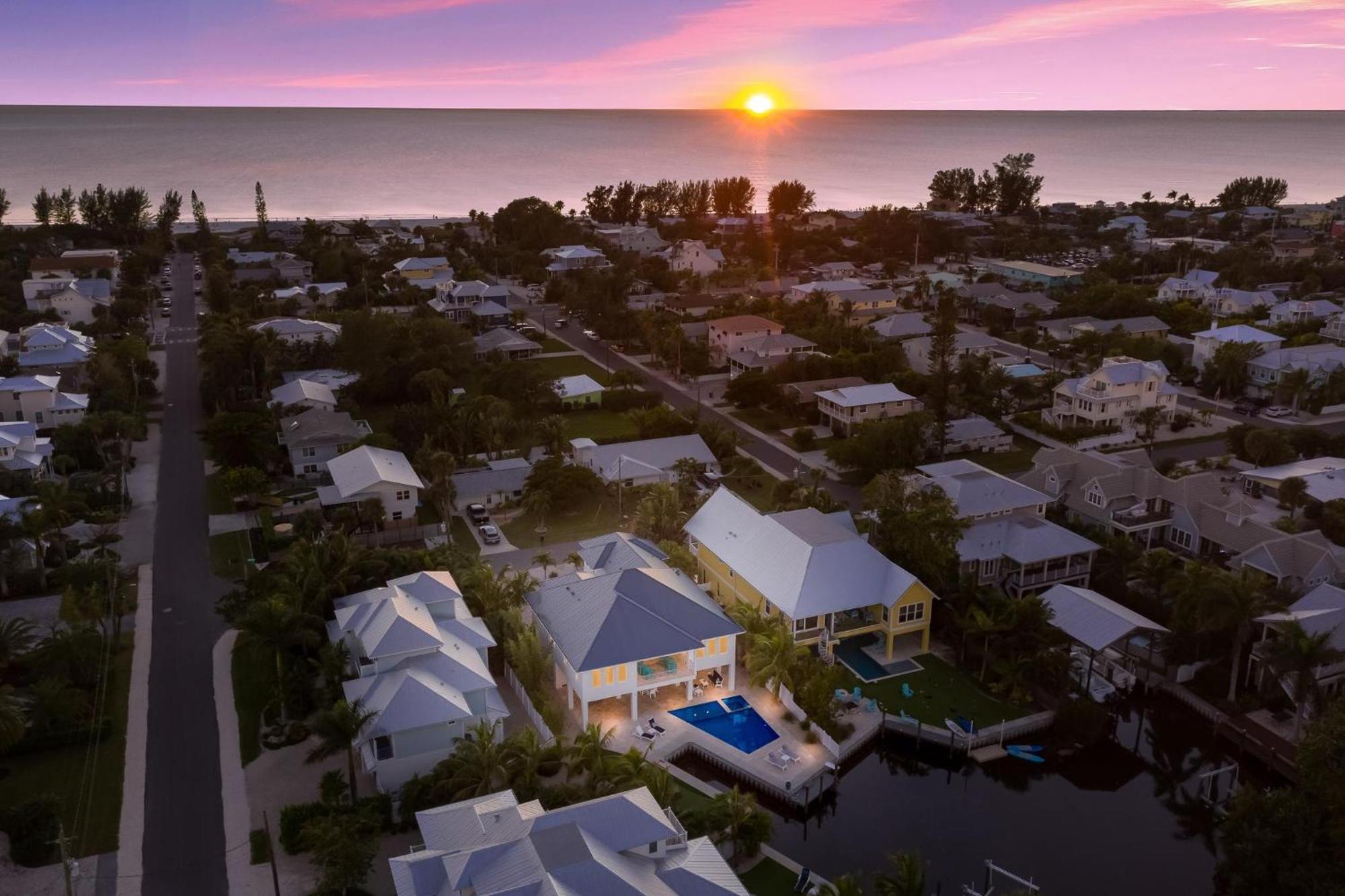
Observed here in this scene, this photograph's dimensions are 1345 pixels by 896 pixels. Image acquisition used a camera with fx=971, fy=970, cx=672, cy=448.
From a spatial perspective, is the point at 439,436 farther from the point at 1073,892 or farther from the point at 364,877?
the point at 1073,892

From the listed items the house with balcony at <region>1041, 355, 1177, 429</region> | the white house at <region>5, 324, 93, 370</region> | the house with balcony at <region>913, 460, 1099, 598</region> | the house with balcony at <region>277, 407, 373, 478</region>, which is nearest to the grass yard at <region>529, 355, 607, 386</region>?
the house with balcony at <region>277, 407, 373, 478</region>

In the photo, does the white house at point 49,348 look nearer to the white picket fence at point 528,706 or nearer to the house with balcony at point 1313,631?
the white picket fence at point 528,706

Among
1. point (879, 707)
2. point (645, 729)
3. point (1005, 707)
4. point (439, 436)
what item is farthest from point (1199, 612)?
point (439, 436)

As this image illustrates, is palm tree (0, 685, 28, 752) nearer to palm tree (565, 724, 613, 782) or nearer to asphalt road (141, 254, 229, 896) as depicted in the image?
asphalt road (141, 254, 229, 896)

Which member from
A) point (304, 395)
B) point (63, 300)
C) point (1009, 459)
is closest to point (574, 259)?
point (63, 300)

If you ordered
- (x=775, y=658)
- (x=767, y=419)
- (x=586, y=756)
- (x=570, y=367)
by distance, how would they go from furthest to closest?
(x=570, y=367)
(x=767, y=419)
(x=775, y=658)
(x=586, y=756)

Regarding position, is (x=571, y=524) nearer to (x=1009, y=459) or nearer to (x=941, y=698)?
(x=941, y=698)
